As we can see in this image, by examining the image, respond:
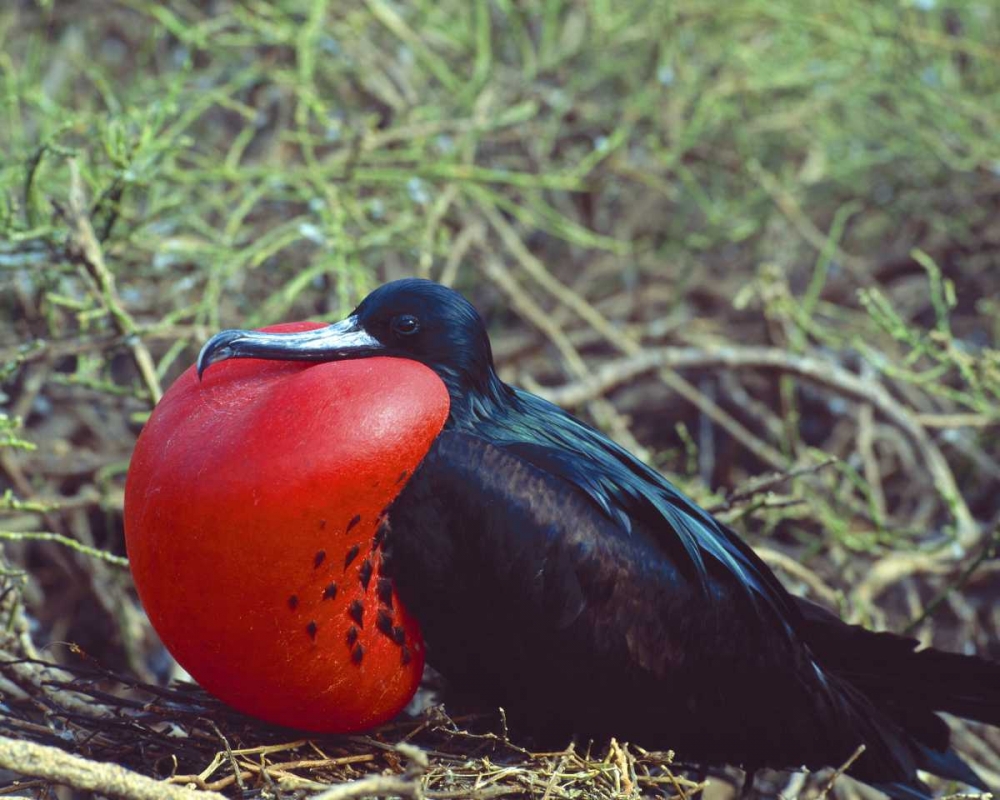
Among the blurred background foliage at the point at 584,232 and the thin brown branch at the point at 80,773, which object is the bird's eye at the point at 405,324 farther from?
the thin brown branch at the point at 80,773

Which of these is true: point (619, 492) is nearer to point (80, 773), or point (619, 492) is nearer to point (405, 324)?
point (405, 324)

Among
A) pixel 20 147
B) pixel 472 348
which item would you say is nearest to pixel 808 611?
pixel 472 348

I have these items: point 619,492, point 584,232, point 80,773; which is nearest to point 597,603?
point 619,492

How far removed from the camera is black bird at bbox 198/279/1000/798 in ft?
6.52

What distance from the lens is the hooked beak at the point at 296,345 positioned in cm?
194

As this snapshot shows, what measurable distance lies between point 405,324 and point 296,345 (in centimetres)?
20

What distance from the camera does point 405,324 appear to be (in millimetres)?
2105

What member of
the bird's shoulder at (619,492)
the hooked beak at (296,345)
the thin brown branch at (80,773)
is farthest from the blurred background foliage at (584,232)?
the thin brown branch at (80,773)

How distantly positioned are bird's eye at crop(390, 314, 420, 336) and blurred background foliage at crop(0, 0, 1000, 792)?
2.31 feet

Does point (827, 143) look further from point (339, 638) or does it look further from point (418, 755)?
point (418, 755)

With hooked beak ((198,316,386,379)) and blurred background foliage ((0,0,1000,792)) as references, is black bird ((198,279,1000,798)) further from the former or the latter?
blurred background foliage ((0,0,1000,792))

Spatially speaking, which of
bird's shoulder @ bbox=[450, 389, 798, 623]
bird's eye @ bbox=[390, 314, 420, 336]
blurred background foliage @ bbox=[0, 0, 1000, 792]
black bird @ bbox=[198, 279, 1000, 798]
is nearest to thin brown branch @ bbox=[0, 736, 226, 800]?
black bird @ bbox=[198, 279, 1000, 798]

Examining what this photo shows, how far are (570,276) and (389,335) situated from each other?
91.9 inches

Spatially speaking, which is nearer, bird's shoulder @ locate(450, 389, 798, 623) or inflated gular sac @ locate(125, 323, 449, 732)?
inflated gular sac @ locate(125, 323, 449, 732)
